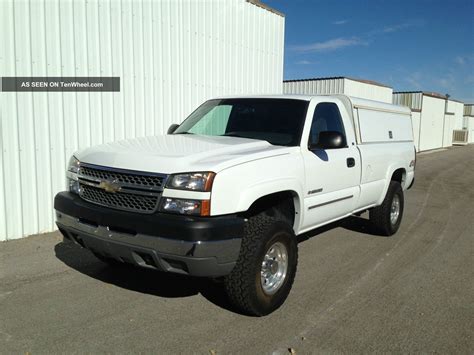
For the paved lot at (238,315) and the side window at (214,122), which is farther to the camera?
the side window at (214,122)

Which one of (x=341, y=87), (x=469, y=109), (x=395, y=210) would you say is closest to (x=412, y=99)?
(x=341, y=87)

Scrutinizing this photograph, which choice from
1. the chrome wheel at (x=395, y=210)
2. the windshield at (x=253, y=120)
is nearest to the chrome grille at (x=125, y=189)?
the windshield at (x=253, y=120)

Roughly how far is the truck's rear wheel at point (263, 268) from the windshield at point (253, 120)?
101 centimetres

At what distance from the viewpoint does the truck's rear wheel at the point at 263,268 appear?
3.65 metres

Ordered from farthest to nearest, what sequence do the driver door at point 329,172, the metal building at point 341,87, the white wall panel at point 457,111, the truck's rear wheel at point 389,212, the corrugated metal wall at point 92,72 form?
the white wall panel at point 457,111
the metal building at point 341,87
the truck's rear wheel at point 389,212
the corrugated metal wall at point 92,72
the driver door at point 329,172

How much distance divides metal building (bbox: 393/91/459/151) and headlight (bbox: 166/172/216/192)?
25827 mm

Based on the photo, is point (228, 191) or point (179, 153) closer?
point (228, 191)

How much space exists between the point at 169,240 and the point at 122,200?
2.03 feet

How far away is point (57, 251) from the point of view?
571 cm

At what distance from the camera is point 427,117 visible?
1203 inches

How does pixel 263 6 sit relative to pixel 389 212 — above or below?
above

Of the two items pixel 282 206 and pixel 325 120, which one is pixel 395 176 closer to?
pixel 325 120

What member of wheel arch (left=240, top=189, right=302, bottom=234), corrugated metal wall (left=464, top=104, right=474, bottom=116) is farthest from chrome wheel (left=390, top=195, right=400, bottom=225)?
corrugated metal wall (left=464, top=104, right=474, bottom=116)

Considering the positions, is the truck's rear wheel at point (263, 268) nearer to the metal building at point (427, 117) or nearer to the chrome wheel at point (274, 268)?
the chrome wheel at point (274, 268)
